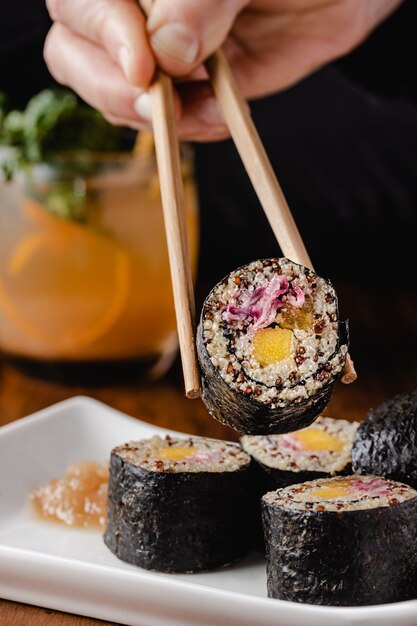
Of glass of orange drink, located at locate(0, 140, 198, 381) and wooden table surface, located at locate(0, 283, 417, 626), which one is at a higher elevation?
glass of orange drink, located at locate(0, 140, 198, 381)

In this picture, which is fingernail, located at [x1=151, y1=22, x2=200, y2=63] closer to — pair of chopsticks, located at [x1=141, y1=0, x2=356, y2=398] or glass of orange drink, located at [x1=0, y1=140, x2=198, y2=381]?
Result: pair of chopsticks, located at [x1=141, y1=0, x2=356, y2=398]

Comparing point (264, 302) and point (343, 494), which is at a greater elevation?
point (264, 302)

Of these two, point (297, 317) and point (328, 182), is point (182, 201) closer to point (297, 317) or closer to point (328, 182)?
point (297, 317)

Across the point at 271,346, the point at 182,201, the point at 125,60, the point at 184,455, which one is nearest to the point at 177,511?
the point at 184,455

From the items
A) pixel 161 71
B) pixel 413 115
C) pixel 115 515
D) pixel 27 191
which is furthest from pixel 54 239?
pixel 413 115

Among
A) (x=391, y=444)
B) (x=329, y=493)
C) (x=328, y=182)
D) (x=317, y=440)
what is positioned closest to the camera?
(x=329, y=493)

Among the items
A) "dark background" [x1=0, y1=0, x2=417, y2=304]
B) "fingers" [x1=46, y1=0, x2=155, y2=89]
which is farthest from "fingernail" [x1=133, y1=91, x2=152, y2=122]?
"dark background" [x1=0, y1=0, x2=417, y2=304]

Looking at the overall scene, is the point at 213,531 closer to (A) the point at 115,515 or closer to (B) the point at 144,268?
(A) the point at 115,515
